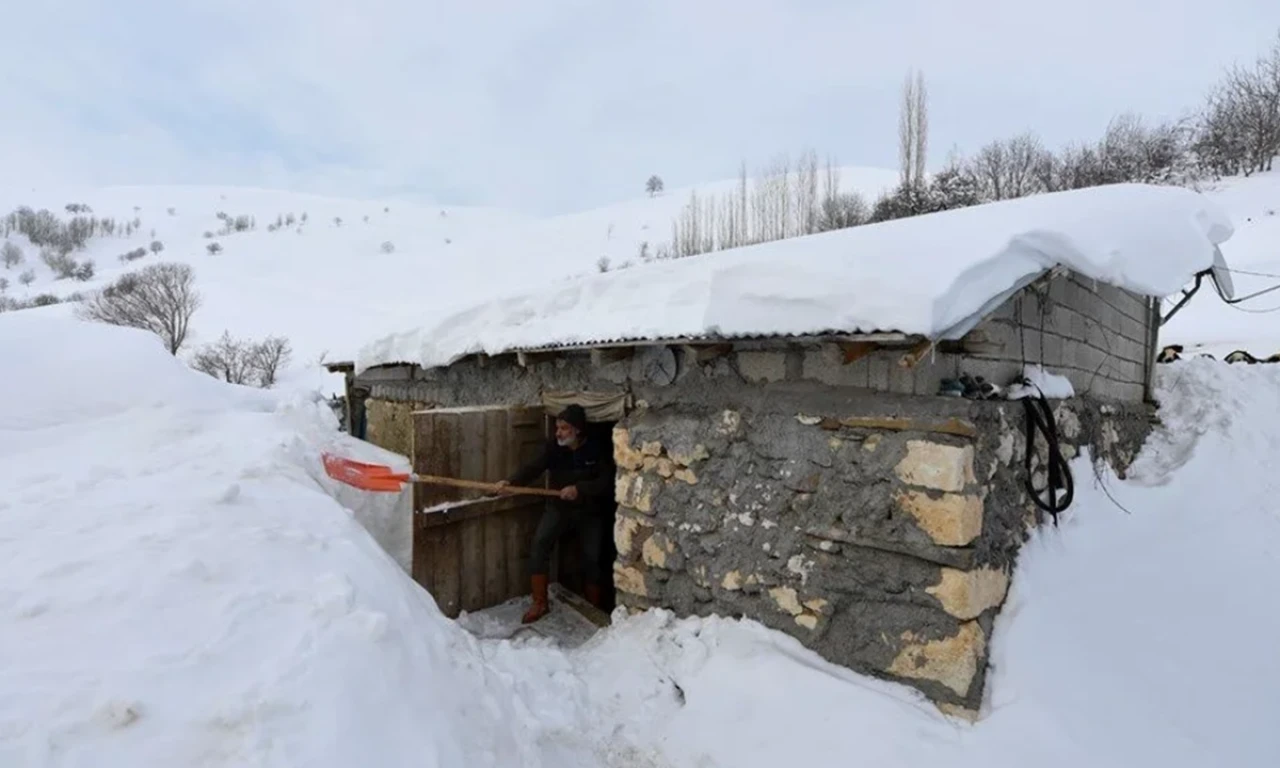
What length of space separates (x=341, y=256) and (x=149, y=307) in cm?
1969

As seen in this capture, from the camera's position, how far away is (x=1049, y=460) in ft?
11.7

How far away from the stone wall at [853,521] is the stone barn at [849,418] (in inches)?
0.4

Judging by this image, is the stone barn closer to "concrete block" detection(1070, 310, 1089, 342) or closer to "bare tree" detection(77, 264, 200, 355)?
"concrete block" detection(1070, 310, 1089, 342)

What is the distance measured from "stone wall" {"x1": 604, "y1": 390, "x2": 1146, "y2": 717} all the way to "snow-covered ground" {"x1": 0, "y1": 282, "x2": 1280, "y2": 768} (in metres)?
0.17

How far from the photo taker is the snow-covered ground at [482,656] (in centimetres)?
206

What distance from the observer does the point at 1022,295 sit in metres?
3.47

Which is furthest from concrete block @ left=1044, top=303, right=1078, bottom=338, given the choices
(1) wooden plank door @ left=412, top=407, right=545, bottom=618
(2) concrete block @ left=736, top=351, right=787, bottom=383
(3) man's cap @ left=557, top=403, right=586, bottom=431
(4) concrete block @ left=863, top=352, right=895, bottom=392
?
(1) wooden plank door @ left=412, top=407, right=545, bottom=618

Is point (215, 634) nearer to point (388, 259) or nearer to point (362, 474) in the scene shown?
point (362, 474)

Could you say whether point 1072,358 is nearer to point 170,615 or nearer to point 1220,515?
point 1220,515

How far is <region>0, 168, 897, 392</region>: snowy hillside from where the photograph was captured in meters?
23.6

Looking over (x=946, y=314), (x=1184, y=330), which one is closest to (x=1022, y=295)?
(x=946, y=314)

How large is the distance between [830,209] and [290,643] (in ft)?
65.1

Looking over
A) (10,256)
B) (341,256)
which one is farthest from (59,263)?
(341,256)

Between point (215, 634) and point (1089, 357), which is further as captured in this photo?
point (1089, 357)
